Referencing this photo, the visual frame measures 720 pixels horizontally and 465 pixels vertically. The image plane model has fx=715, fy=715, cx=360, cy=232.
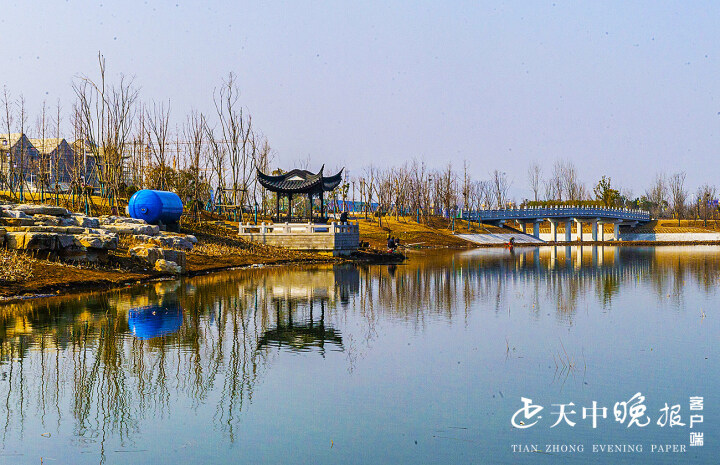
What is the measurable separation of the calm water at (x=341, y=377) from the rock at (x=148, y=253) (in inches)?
281

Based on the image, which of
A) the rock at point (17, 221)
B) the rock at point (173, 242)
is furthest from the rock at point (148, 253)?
the rock at point (17, 221)

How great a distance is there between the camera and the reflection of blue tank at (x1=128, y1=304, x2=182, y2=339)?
14.9 metres

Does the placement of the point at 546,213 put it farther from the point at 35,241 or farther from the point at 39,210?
the point at 35,241

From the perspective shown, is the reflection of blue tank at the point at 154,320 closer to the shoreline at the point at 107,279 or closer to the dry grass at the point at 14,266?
the shoreline at the point at 107,279

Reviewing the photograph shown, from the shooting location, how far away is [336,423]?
883cm

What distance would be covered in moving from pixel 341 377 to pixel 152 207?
3062 centimetres

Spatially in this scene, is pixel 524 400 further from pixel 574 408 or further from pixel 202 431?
pixel 202 431

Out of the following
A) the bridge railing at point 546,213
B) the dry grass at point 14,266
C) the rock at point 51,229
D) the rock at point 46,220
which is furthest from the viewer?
the bridge railing at point 546,213

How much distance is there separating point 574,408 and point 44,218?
2373 cm

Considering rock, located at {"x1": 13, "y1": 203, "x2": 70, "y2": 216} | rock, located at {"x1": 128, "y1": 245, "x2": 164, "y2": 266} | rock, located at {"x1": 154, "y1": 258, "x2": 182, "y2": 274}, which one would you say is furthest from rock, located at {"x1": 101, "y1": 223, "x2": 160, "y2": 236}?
rock, located at {"x1": 154, "y1": 258, "x2": 182, "y2": 274}

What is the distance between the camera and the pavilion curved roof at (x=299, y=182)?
4562 centimetres

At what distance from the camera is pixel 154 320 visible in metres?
16.5

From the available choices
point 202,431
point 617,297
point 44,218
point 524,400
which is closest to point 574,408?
point 524,400

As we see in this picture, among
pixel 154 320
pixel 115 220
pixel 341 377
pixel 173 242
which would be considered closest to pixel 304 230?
pixel 115 220
